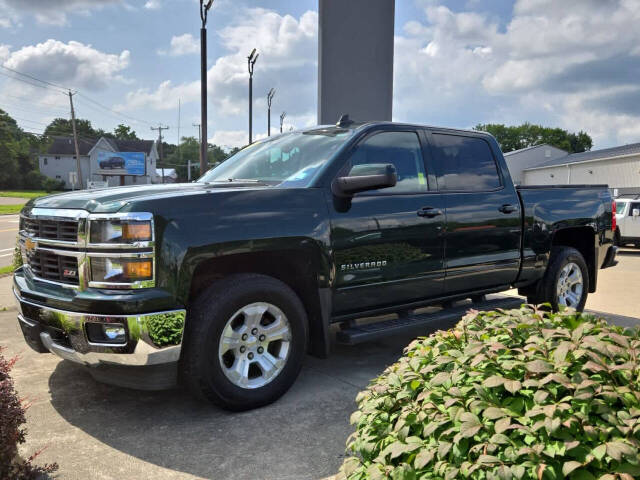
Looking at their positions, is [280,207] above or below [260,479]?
above

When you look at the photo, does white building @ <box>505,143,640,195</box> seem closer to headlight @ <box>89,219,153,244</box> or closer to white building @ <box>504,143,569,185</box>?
white building @ <box>504,143,569,185</box>

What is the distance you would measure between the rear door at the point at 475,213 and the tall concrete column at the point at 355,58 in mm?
3009

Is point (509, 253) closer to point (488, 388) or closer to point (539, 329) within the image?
point (539, 329)

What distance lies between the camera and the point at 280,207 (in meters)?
3.68

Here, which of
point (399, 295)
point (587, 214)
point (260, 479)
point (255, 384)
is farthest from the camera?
point (587, 214)

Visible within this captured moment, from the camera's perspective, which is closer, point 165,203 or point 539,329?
point 539,329

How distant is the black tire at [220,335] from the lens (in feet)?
10.9

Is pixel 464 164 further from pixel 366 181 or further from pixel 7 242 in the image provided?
pixel 7 242

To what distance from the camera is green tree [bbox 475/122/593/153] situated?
104875mm

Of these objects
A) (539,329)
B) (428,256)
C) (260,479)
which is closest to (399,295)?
(428,256)

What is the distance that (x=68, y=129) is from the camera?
109 m

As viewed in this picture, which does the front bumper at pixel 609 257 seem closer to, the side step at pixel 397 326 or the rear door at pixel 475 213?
the rear door at pixel 475 213

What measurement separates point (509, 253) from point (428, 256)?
3.80 ft

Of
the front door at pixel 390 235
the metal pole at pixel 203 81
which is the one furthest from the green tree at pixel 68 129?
the front door at pixel 390 235
